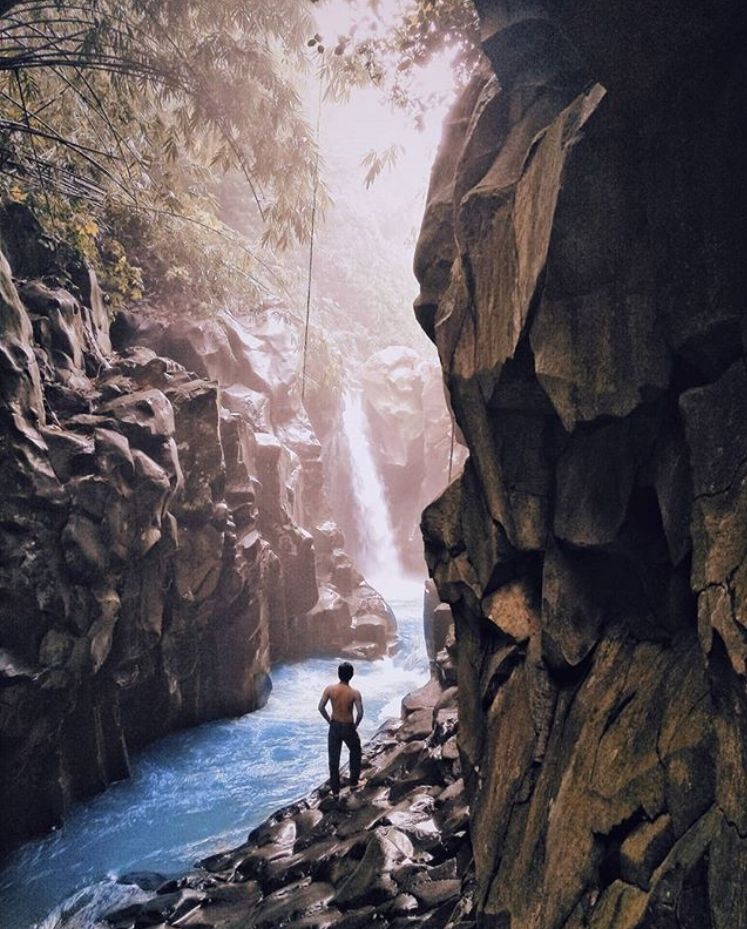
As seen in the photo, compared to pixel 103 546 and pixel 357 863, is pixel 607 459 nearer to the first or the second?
pixel 357 863

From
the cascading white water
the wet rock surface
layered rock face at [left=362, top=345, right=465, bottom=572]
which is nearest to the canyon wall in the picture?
the wet rock surface

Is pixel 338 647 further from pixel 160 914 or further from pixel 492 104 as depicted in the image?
pixel 492 104

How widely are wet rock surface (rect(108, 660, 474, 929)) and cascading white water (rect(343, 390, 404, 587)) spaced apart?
21223mm

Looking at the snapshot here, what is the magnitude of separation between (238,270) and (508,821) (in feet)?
50.2

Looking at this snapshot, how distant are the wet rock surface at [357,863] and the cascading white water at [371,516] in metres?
21.2

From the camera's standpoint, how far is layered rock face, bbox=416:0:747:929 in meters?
3.75

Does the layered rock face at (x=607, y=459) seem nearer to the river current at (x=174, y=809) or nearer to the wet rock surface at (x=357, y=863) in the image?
the wet rock surface at (x=357, y=863)

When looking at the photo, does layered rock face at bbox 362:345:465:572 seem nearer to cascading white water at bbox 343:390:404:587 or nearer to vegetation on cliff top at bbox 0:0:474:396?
cascading white water at bbox 343:390:404:587

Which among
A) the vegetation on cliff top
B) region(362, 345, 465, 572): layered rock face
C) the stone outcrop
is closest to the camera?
the vegetation on cliff top

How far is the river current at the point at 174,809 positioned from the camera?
909cm

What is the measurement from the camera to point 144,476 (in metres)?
12.1

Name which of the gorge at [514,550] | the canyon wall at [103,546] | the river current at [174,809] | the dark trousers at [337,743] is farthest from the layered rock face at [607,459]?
the canyon wall at [103,546]

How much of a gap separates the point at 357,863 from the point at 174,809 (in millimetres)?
5722

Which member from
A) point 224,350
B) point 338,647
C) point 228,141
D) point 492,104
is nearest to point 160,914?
point 492,104
